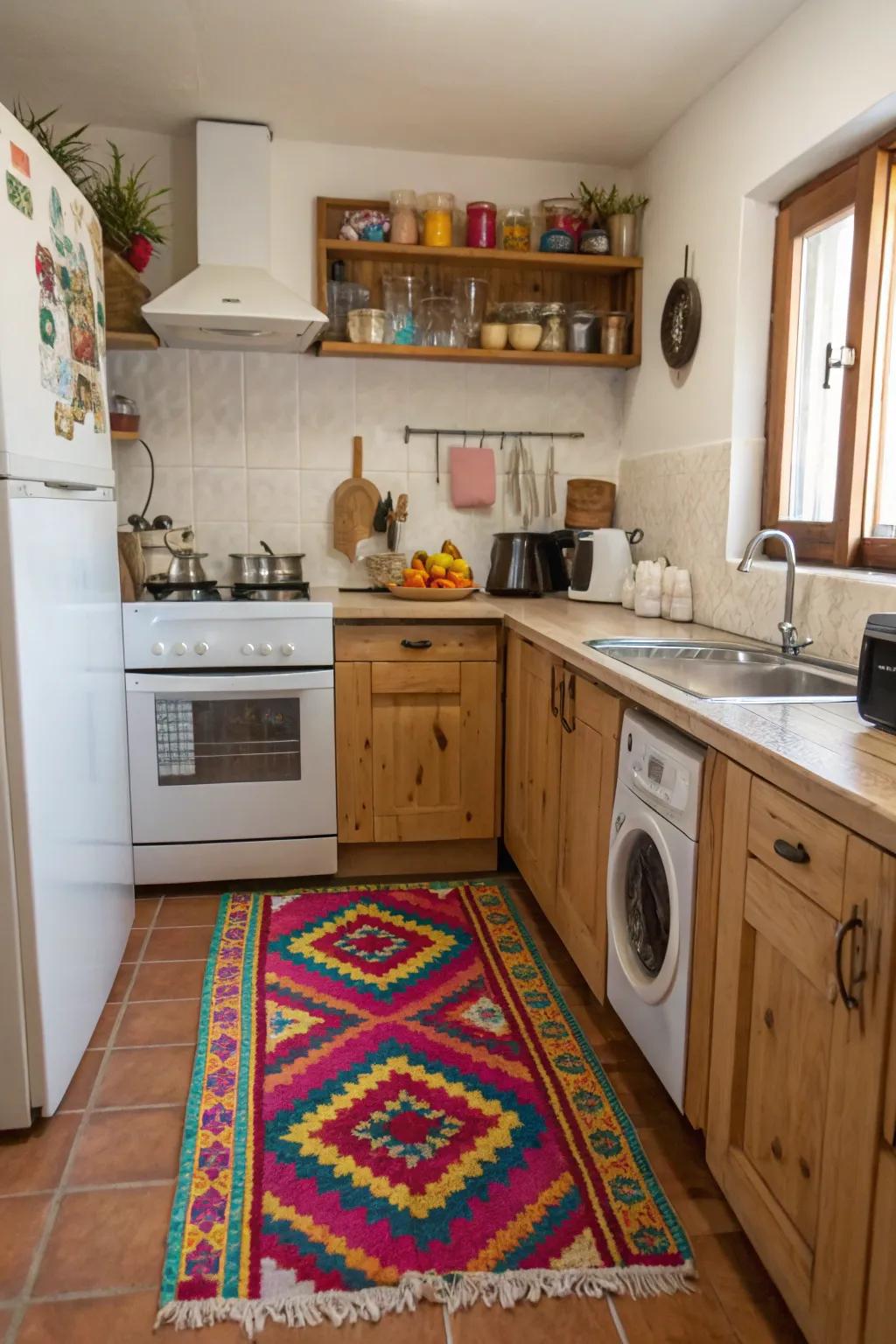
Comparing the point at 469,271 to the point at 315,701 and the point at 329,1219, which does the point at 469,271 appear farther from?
the point at 329,1219

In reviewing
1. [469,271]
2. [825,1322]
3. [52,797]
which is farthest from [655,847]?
[469,271]

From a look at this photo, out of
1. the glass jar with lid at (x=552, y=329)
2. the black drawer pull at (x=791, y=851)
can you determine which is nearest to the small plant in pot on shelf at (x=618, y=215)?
the glass jar with lid at (x=552, y=329)

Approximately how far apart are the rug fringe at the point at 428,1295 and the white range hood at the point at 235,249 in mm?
2413

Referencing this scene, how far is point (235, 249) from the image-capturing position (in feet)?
9.80

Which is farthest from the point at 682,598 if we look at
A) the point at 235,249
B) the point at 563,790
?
the point at 235,249

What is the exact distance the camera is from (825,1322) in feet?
3.71

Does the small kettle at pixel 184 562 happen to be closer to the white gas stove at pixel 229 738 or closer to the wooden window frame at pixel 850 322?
the white gas stove at pixel 229 738

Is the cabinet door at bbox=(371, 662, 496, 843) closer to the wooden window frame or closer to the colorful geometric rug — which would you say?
the colorful geometric rug

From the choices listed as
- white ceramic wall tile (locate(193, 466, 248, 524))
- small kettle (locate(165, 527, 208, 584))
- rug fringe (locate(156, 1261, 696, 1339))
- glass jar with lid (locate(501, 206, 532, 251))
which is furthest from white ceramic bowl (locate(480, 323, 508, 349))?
rug fringe (locate(156, 1261, 696, 1339))

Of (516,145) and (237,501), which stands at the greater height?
(516,145)

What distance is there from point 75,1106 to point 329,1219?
63cm

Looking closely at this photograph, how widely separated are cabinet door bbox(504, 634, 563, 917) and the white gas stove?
1.80ft

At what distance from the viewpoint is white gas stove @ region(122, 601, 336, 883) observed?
272cm

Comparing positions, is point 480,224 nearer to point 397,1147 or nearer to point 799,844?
point 799,844
